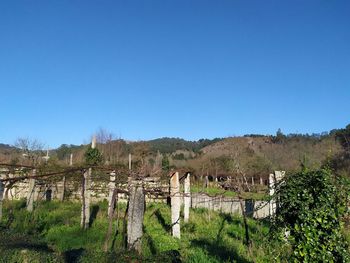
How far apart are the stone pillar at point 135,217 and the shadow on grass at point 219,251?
2.21 metres

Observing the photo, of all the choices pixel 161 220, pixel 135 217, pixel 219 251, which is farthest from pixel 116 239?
pixel 161 220

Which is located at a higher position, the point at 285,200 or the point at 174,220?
the point at 285,200

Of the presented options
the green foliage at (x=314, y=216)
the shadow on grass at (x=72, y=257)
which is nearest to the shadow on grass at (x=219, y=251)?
the green foliage at (x=314, y=216)

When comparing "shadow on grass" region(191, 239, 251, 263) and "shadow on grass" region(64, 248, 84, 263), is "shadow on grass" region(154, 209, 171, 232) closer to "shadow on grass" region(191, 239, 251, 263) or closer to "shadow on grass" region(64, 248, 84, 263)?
"shadow on grass" region(191, 239, 251, 263)

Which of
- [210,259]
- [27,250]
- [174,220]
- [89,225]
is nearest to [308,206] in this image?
[210,259]

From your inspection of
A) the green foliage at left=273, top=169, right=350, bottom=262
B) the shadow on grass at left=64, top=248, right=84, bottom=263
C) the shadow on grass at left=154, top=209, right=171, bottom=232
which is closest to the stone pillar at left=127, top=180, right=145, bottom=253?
the shadow on grass at left=64, top=248, right=84, bottom=263

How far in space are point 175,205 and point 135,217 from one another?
514 centimetres

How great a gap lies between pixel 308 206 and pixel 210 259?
3090mm

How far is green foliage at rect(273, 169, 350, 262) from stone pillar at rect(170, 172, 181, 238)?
19.8 feet

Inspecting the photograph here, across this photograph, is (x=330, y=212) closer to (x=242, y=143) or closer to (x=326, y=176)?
(x=326, y=176)

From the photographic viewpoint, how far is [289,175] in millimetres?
6133

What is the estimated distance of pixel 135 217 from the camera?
7.20 m

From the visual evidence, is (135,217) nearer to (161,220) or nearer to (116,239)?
(116,239)

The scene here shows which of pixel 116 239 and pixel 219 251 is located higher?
pixel 116 239
